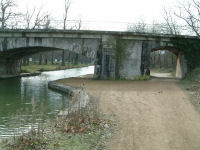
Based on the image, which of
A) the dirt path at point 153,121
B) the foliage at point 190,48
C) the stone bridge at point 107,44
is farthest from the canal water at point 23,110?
the foliage at point 190,48

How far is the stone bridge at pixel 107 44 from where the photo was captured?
20.1 m

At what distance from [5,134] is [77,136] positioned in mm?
2436

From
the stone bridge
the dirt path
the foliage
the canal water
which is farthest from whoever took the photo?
the foliage

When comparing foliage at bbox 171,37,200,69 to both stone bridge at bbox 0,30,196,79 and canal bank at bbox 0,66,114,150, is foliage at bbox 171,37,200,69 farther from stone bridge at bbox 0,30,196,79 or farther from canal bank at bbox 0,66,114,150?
canal bank at bbox 0,66,114,150

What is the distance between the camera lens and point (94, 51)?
20594 millimetres

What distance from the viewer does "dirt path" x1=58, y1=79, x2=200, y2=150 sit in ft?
19.8

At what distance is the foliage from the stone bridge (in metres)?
0.58

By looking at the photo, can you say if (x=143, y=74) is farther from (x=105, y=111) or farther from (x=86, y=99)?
(x=105, y=111)

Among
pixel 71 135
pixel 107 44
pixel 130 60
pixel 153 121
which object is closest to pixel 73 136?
pixel 71 135

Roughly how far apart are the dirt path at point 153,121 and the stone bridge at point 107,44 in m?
8.18

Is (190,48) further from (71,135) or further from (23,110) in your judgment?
(71,135)

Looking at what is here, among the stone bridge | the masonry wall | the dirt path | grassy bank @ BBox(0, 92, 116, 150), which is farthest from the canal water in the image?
the masonry wall

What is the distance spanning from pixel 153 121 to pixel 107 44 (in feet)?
42.3

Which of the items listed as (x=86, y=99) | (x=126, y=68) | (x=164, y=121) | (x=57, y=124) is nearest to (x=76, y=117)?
(x=57, y=124)
